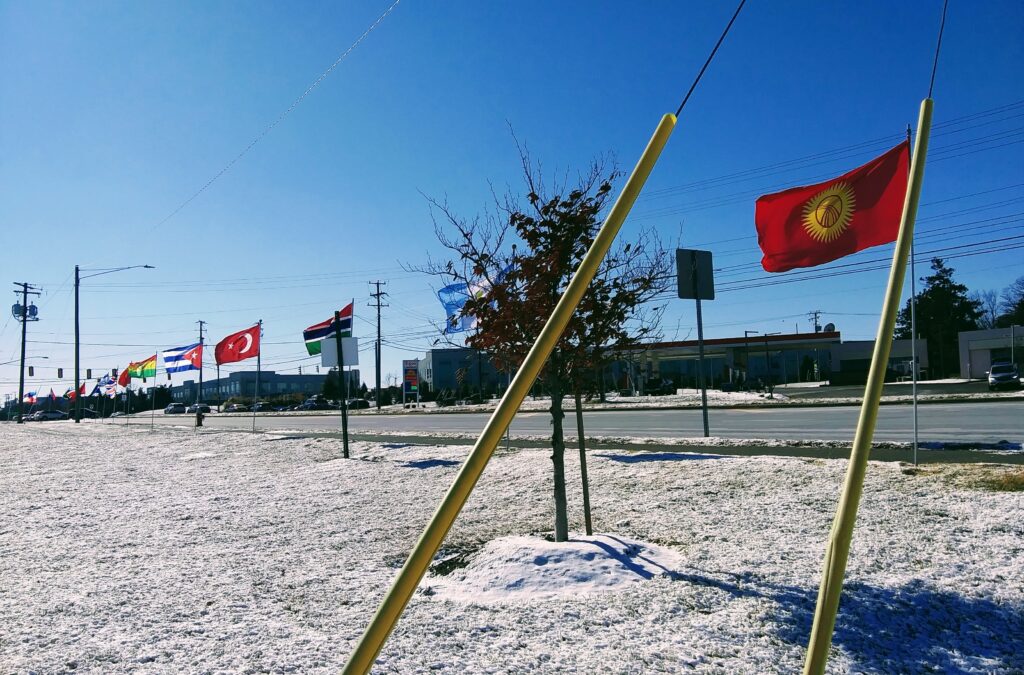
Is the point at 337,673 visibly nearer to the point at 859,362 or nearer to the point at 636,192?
the point at 636,192

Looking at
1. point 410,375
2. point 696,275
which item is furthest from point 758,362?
point 696,275

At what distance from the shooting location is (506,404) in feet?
6.39

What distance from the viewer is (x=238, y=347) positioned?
27641mm

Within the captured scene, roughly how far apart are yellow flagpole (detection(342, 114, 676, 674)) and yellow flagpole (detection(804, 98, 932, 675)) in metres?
0.69

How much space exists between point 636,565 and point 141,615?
12.6ft

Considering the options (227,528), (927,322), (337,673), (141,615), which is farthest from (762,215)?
(927,322)

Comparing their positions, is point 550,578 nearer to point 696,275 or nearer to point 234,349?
point 696,275

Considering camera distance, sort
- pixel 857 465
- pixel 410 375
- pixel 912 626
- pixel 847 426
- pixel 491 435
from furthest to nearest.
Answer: pixel 410 375 < pixel 847 426 < pixel 912 626 < pixel 491 435 < pixel 857 465

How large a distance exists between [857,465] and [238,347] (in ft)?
92.3

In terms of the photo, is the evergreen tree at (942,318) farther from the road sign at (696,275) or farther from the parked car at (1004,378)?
the road sign at (696,275)

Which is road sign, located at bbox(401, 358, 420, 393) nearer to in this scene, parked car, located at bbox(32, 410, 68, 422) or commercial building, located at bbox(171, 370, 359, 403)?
parked car, located at bbox(32, 410, 68, 422)

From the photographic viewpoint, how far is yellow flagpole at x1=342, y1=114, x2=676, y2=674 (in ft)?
5.56

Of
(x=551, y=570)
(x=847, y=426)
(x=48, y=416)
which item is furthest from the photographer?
(x=48, y=416)

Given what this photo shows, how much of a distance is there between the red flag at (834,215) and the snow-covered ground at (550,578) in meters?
2.58
